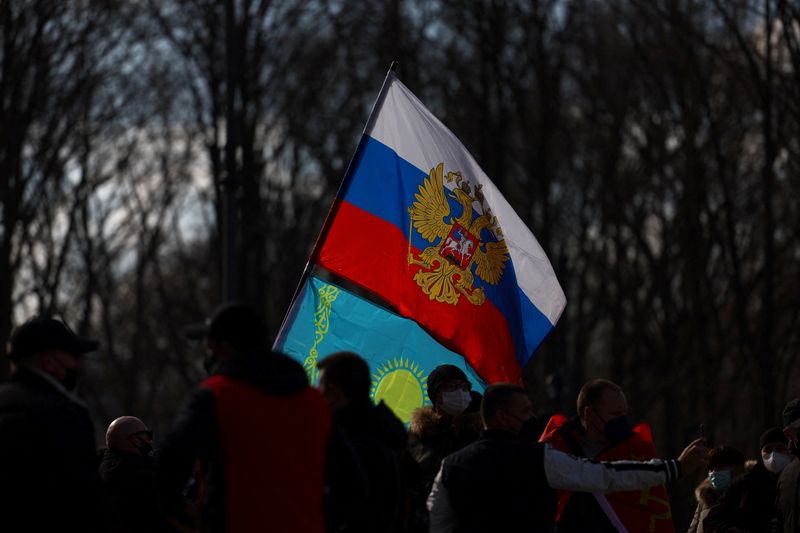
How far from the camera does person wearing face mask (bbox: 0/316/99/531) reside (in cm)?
633

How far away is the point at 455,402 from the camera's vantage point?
915 centimetres

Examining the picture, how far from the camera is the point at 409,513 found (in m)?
7.53

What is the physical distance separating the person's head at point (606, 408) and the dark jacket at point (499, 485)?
1.13m

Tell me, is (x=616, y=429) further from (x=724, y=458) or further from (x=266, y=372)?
(x=266, y=372)

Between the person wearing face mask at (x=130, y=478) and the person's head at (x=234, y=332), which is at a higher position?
the person's head at (x=234, y=332)

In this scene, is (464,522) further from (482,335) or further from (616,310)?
(616,310)

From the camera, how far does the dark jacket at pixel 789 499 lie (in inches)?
353

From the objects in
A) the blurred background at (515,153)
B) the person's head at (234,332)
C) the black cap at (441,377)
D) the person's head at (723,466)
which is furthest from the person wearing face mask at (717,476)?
the blurred background at (515,153)

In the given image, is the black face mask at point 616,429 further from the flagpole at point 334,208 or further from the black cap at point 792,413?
the flagpole at point 334,208

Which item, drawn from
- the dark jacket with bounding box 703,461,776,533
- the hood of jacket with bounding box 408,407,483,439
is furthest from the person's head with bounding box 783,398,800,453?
the hood of jacket with bounding box 408,407,483,439

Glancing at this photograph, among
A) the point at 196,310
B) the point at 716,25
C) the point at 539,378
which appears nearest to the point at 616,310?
the point at 539,378

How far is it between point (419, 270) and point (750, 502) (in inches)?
104

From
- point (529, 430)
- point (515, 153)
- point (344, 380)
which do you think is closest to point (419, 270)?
point (529, 430)

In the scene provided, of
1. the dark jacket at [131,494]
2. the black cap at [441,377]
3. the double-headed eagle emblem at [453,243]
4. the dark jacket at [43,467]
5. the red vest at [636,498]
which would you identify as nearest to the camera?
the dark jacket at [43,467]
